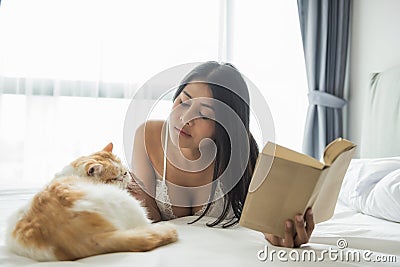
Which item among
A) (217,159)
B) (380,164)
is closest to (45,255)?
(217,159)

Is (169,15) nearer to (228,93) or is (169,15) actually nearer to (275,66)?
(275,66)

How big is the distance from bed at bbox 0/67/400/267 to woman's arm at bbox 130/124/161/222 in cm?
16

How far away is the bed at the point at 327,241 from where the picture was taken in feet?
3.10

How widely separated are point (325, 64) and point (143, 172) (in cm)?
176

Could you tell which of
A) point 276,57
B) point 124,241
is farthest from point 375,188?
point 276,57

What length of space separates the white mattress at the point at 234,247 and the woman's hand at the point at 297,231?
0.9 inches

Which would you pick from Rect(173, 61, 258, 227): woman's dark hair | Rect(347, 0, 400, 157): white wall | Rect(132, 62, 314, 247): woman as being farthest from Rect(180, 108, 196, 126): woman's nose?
Rect(347, 0, 400, 157): white wall

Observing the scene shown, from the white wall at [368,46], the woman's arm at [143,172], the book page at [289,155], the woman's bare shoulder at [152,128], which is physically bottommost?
the woman's arm at [143,172]

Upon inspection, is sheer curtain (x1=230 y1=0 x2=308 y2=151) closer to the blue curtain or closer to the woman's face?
the blue curtain

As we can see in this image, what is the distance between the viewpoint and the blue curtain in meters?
2.92

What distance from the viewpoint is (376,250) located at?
117 centimetres

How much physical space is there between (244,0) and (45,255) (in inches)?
→ 96.6

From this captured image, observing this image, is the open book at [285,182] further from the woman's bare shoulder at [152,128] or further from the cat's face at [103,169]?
the woman's bare shoulder at [152,128]

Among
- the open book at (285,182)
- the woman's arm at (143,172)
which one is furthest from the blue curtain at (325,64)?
the open book at (285,182)
